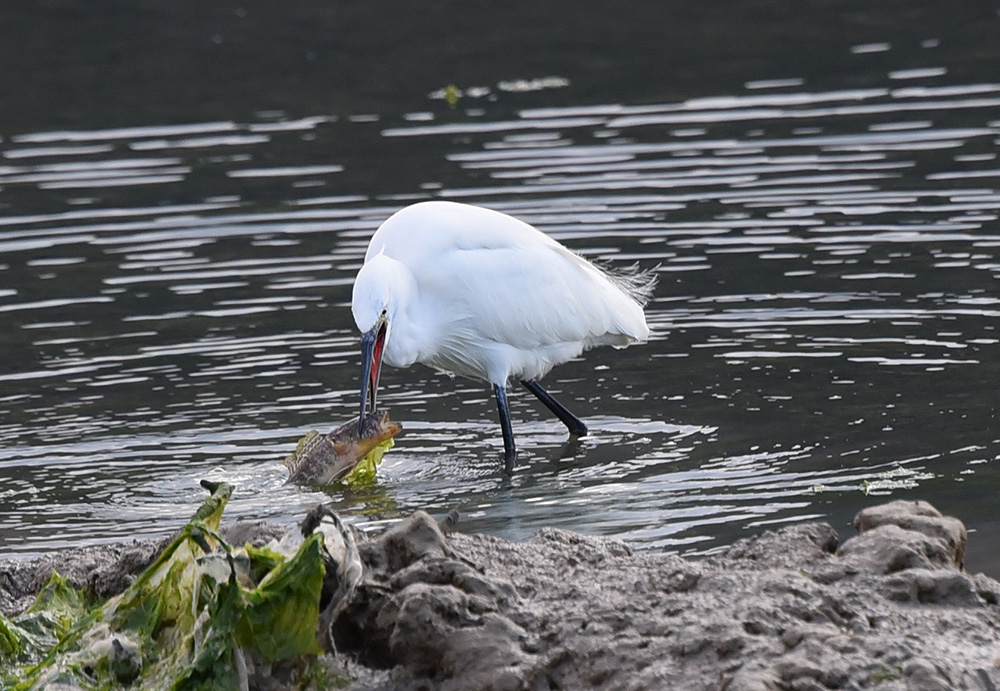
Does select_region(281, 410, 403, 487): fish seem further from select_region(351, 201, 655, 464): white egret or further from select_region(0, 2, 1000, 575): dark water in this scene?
select_region(351, 201, 655, 464): white egret

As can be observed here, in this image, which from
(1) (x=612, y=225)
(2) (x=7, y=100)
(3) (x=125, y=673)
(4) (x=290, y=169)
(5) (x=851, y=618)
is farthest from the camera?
(2) (x=7, y=100)

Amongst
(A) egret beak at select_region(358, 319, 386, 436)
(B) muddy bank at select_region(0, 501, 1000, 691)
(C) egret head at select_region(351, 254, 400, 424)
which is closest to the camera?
(B) muddy bank at select_region(0, 501, 1000, 691)

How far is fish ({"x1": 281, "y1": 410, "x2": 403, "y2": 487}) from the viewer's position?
7.85m

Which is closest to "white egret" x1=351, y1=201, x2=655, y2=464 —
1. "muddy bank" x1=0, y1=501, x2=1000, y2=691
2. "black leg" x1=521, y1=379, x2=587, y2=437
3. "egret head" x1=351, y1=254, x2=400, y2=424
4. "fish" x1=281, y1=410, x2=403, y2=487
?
"black leg" x1=521, y1=379, x2=587, y2=437

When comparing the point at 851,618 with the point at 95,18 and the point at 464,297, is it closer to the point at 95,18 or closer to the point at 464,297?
the point at 464,297

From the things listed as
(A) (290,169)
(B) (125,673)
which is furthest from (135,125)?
(B) (125,673)

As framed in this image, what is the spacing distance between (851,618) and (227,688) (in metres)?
1.76

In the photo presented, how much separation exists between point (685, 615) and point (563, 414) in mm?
4263

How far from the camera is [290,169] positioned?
49.8ft

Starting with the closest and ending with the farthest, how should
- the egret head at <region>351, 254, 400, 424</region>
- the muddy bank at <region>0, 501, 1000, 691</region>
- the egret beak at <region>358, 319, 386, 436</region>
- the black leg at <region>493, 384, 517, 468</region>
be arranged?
the muddy bank at <region>0, 501, 1000, 691</region>, the egret beak at <region>358, 319, 386, 436</region>, the egret head at <region>351, 254, 400, 424</region>, the black leg at <region>493, 384, 517, 468</region>

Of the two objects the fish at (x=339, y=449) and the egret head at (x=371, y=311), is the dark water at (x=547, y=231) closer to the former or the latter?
the fish at (x=339, y=449)

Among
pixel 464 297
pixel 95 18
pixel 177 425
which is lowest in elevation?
pixel 177 425

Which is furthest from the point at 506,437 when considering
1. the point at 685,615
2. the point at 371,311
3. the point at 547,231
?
the point at 547,231

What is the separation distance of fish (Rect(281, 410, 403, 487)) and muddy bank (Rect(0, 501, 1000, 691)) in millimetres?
2476
